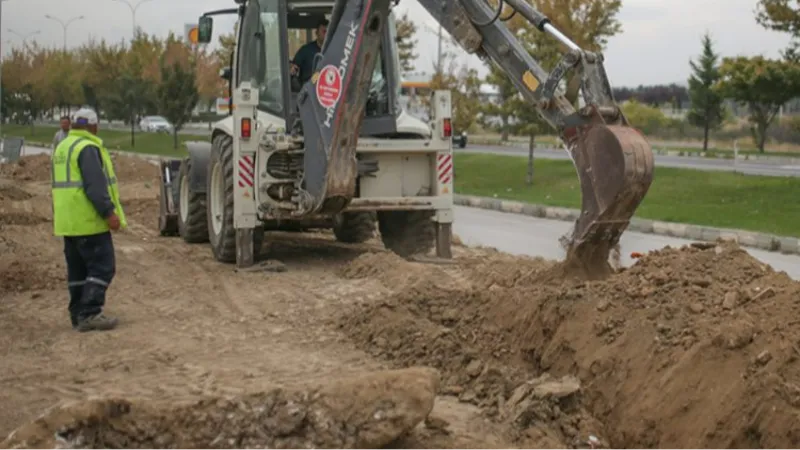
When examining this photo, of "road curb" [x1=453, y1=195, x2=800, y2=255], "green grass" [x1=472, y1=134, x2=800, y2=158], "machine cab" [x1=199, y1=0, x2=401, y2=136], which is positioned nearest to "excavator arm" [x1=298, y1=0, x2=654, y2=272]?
"machine cab" [x1=199, y1=0, x2=401, y2=136]

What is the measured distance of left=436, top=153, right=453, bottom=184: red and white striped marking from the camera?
12.4m

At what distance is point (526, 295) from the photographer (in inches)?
312

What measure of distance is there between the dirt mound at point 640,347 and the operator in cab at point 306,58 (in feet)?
15.0

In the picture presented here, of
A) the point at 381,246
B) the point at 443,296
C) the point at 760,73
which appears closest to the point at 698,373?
the point at 443,296

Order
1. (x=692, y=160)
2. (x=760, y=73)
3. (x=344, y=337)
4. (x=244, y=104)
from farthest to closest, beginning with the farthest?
(x=692, y=160), (x=760, y=73), (x=244, y=104), (x=344, y=337)

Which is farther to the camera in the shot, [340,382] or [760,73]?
[760,73]

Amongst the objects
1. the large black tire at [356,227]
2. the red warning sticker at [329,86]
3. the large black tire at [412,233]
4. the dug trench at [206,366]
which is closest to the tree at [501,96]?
the large black tire at [356,227]

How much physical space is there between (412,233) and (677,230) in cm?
612

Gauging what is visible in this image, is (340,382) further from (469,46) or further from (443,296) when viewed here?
(469,46)

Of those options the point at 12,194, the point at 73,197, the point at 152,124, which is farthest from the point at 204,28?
the point at 152,124

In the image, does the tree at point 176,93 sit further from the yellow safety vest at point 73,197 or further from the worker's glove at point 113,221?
the worker's glove at point 113,221

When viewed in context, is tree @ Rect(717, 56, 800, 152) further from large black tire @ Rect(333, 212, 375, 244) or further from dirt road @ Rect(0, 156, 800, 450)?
dirt road @ Rect(0, 156, 800, 450)

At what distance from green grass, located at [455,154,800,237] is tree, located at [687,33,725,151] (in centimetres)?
1859

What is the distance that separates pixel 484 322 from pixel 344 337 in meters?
1.20
